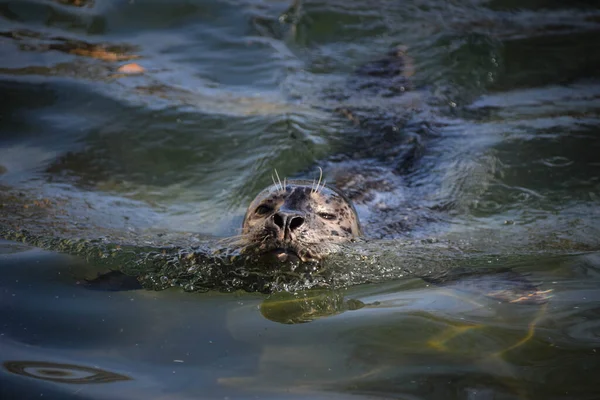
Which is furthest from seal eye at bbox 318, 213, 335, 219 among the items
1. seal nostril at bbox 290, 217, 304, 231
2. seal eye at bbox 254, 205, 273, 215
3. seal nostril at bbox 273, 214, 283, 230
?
seal nostril at bbox 273, 214, 283, 230

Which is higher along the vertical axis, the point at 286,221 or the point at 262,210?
the point at 286,221

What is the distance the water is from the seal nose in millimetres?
A: 457

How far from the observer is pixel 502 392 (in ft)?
10.1

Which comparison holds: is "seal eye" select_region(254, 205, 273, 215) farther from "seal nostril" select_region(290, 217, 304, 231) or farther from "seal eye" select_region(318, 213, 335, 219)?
"seal nostril" select_region(290, 217, 304, 231)

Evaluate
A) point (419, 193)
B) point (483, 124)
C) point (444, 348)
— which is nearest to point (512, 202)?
point (419, 193)

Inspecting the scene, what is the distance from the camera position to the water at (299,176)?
3.29 m

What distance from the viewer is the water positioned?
10.8 ft

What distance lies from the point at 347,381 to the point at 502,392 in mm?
659

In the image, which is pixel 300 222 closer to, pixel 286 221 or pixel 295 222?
pixel 295 222

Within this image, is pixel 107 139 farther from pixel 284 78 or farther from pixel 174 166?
pixel 284 78

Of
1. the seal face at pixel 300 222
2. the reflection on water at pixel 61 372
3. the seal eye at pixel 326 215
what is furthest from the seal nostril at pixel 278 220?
the reflection on water at pixel 61 372

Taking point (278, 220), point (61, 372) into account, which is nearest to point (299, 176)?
point (278, 220)

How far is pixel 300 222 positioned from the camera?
14.9 ft

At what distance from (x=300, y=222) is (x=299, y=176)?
2135 millimetres
